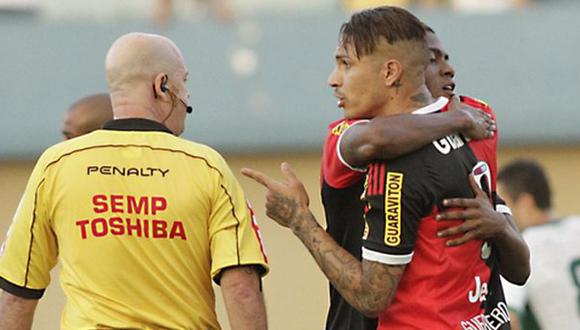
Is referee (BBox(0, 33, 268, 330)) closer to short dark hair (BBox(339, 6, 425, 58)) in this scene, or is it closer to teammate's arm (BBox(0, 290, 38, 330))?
teammate's arm (BBox(0, 290, 38, 330))

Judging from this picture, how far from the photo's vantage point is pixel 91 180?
3.85 meters

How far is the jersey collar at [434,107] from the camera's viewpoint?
12.2 feet

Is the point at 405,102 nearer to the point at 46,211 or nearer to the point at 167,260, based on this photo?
the point at 167,260

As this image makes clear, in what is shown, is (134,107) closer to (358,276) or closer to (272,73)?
(358,276)

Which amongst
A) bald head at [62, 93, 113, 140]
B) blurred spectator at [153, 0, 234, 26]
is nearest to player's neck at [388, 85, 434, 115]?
bald head at [62, 93, 113, 140]

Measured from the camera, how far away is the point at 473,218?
11.9 ft

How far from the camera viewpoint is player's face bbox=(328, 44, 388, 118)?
3668mm

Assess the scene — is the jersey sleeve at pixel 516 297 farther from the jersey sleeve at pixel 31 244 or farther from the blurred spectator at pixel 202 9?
the blurred spectator at pixel 202 9

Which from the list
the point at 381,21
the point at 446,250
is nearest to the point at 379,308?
the point at 446,250

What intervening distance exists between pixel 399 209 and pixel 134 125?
96cm

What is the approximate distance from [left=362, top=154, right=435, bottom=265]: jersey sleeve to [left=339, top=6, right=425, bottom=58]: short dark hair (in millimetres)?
374

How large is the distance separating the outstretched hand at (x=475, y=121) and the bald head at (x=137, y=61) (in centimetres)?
95

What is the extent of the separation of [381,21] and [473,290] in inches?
34.0

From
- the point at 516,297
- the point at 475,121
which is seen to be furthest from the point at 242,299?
the point at 516,297
